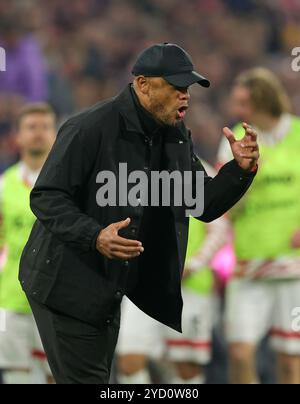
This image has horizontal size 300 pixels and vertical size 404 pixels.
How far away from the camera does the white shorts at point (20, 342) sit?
9.07 metres

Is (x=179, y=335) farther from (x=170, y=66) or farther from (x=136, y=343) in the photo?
(x=170, y=66)

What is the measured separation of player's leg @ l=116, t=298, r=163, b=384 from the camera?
926 centimetres

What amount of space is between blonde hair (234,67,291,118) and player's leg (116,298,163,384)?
1501 mm

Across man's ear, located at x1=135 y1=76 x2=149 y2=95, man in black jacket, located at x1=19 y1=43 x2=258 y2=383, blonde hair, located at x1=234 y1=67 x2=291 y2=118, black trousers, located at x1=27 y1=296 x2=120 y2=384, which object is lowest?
black trousers, located at x1=27 y1=296 x2=120 y2=384

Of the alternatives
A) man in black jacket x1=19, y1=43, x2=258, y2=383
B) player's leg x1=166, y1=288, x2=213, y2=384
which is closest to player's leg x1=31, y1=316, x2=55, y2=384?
player's leg x1=166, y1=288, x2=213, y2=384

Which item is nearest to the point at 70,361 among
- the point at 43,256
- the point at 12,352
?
the point at 43,256

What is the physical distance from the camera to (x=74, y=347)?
20.8 ft

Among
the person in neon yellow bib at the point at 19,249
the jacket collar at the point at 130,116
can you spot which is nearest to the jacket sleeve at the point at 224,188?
the jacket collar at the point at 130,116

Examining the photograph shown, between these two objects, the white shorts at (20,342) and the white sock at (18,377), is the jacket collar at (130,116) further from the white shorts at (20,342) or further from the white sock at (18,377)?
the white sock at (18,377)

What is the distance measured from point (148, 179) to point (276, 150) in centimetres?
288

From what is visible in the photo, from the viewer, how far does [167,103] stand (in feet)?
20.7

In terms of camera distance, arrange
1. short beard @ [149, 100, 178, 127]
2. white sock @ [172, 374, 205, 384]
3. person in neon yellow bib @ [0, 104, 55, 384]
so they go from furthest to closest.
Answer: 1. white sock @ [172, 374, 205, 384]
2. person in neon yellow bib @ [0, 104, 55, 384]
3. short beard @ [149, 100, 178, 127]

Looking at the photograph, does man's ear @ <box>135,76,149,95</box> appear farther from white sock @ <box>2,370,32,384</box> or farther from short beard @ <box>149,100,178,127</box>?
white sock @ <box>2,370,32,384</box>

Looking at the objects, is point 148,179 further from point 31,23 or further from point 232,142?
point 31,23
